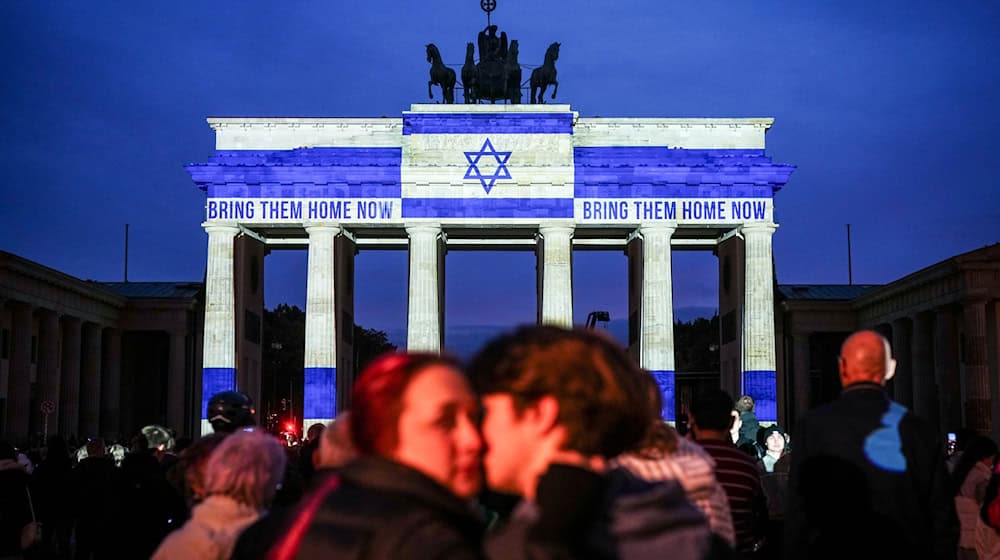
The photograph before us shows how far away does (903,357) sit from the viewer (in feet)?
221

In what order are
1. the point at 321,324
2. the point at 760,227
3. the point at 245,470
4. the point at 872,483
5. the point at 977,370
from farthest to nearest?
the point at 321,324
the point at 760,227
the point at 977,370
the point at 872,483
the point at 245,470

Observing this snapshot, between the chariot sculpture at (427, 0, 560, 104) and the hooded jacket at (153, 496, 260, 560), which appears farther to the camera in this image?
the chariot sculpture at (427, 0, 560, 104)

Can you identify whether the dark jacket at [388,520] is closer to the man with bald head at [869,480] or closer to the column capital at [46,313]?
the man with bald head at [869,480]

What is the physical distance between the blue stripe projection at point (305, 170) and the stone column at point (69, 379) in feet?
34.6

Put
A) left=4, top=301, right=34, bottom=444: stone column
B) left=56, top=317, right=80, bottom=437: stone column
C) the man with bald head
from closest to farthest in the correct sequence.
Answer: the man with bald head, left=4, top=301, right=34, bottom=444: stone column, left=56, top=317, right=80, bottom=437: stone column

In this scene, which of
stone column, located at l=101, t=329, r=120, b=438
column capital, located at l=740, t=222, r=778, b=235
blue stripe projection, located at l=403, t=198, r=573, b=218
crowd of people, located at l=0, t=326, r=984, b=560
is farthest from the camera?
stone column, located at l=101, t=329, r=120, b=438

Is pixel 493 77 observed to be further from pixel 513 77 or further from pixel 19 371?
pixel 19 371

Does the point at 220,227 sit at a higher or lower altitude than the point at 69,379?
higher

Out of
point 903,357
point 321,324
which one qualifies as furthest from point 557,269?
point 903,357

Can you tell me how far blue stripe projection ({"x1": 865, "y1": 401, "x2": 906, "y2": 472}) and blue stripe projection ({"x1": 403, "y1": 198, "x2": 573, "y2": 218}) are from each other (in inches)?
2110

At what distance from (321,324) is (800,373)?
1067 inches

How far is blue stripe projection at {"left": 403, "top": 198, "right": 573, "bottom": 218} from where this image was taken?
61.3 meters

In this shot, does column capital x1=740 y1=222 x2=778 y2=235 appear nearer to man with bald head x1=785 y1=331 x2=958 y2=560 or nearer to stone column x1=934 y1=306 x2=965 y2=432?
stone column x1=934 y1=306 x2=965 y2=432

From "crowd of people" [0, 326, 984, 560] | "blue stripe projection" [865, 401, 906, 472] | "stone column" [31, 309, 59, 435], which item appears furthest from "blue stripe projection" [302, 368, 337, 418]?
"blue stripe projection" [865, 401, 906, 472]
